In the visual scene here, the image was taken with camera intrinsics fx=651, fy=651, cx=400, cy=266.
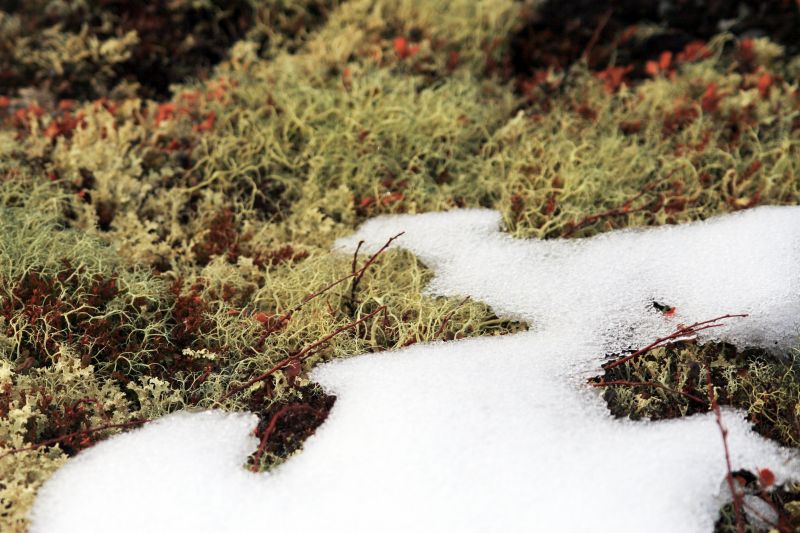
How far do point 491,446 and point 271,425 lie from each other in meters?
0.83

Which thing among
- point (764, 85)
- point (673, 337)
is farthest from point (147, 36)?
point (764, 85)

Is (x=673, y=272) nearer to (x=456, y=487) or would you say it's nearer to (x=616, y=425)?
(x=616, y=425)

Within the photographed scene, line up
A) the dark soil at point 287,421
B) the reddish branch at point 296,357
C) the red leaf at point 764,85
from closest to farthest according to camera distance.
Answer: the dark soil at point 287,421 < the reddish branch at point 296,357 < the red leaf at point 764,85

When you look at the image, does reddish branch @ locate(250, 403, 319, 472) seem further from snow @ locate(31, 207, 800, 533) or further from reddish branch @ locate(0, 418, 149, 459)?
reddish branch @ locate(0, 418, 149, 459)

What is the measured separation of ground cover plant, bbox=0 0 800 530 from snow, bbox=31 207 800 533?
0.13 metres

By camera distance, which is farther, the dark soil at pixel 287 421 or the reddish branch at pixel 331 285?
the reddish branch at pixel 331 285

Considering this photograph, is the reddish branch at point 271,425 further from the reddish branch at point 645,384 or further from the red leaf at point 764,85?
the red leaf at point 764,85

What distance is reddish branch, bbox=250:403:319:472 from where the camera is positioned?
2.40 meters

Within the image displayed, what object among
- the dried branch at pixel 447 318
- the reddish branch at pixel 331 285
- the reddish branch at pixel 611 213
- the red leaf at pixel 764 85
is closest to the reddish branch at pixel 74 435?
the reddish branch at pixel 331 285

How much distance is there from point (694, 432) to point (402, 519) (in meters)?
1.13

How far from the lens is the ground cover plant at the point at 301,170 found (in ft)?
8.81

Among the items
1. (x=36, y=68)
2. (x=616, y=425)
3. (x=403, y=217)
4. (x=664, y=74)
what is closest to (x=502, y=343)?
(x=616, y=425)

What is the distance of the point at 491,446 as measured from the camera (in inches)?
93.0

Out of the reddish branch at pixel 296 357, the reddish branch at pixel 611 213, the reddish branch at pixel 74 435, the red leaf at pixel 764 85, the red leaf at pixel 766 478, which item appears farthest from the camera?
the red leaf at pixel 764 85
